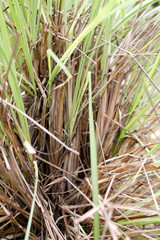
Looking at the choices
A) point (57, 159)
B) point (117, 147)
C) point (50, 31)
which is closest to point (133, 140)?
point (117, 147)

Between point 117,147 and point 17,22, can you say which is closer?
point 17,22

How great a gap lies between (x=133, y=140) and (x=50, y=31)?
0.30 m

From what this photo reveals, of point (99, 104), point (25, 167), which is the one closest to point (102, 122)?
point (99, 104)

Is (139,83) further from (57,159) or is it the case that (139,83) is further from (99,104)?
(57,159)

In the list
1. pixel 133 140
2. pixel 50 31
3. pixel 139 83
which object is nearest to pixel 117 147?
pixel 133 140

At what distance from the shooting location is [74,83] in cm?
50

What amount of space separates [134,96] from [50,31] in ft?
0.80

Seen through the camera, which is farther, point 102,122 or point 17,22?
point 102,122

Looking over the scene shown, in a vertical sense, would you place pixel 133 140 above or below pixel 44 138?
below

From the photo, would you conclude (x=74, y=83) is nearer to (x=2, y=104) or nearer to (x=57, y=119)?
(x=57, y=119)

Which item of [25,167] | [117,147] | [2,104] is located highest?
[2,104]

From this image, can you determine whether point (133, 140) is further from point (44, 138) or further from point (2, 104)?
point (2, 104)

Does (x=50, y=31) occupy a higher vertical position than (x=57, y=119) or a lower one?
higher

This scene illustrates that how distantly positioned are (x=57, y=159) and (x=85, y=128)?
9cm
